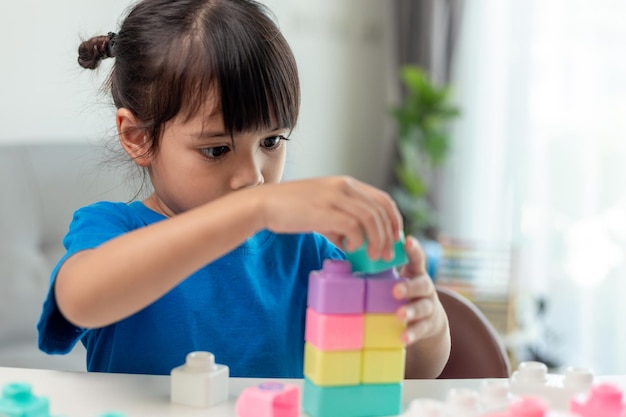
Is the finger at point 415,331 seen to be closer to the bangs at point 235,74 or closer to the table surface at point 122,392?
the table surface at point 122,392

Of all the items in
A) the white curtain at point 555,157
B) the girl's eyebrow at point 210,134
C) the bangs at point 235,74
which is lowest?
the white curtain at point 555,157

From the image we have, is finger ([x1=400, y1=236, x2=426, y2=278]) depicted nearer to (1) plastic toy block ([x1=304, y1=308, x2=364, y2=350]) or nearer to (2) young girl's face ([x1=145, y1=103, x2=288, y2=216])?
(1) plastic toy block ([x1=304, y1=308, x2=364, y2=350])

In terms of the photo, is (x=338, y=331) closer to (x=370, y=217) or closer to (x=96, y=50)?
(x=370, y=217)

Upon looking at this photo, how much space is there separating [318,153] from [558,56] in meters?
1.08

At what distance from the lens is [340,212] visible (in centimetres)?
77

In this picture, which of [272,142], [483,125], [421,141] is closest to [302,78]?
[421,141]

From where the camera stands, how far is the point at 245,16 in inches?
43.1

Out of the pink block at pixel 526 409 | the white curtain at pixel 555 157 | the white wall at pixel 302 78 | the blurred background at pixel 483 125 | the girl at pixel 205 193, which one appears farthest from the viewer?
the white curtain at pixel 555 157

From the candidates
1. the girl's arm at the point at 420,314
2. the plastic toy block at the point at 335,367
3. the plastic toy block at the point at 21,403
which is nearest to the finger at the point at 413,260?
the girl's arm at the point at 420,314

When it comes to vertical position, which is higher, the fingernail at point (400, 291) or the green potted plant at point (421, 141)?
the fingernail at point (400, 291)

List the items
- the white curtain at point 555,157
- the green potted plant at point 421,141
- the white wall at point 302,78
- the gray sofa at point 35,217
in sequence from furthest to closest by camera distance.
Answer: the green potted plant at point 421,141, the white curtain at point 555,157, the white wall at point 302,78, the gray sofa at point 35,217

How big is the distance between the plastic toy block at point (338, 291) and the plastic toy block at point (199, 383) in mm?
130

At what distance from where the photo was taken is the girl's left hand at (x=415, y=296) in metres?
0.80

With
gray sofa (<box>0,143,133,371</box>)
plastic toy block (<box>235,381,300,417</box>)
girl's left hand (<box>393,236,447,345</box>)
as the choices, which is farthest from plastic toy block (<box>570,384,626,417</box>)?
gray sofa (<box>0,143,133,371</box>)
